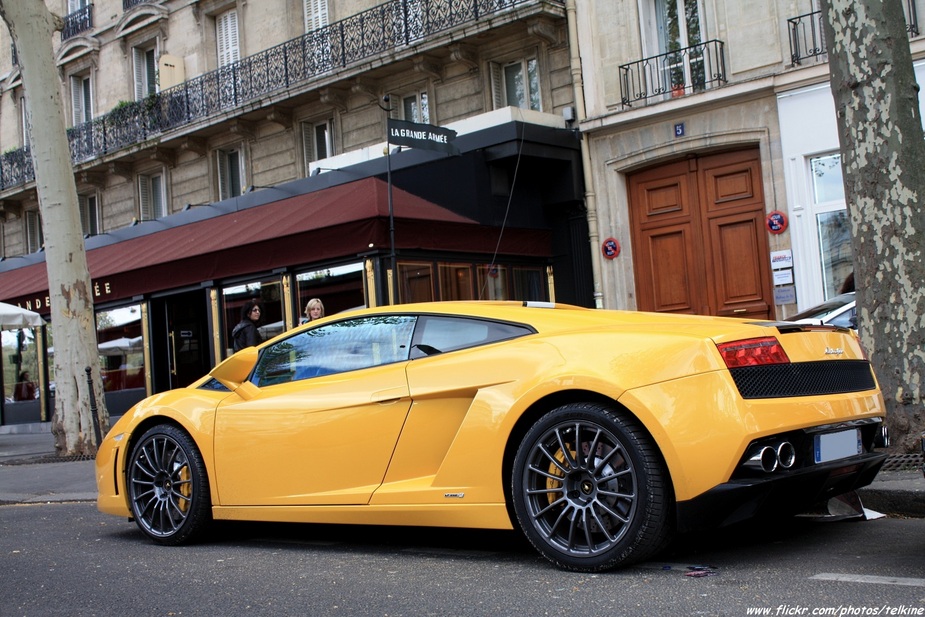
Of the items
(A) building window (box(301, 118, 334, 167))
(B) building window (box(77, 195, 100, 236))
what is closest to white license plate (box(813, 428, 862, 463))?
(A) building window (box(301, 118, 334, 167))

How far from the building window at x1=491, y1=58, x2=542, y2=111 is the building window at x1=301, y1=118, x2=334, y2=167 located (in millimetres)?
4128

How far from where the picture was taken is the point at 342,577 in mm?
4531

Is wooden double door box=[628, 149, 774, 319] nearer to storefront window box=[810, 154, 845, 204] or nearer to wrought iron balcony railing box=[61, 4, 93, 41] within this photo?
storefront window box=[810, 154, 845, 204]

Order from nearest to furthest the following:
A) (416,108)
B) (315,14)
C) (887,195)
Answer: (887,195) → (416,108) → (315,14)

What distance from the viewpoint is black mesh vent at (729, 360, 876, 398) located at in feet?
13.5

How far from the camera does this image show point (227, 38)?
22469 mm

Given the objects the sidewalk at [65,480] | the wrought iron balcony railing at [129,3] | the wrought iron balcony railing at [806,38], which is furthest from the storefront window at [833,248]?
the wrought iron balcony railing at [129,3]

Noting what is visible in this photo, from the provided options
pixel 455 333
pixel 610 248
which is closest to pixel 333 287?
pixel 610 248

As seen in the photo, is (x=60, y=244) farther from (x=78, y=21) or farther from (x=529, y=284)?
(x=78, y=21)

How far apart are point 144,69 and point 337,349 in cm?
2141

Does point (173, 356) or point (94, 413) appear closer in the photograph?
point (94, 413)

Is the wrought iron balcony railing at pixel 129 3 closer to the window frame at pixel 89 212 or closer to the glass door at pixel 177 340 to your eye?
the window frame at pixel 89 212

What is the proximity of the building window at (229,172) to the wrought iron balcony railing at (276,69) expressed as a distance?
3.25ft

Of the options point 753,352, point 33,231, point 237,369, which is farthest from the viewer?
point 33,231
